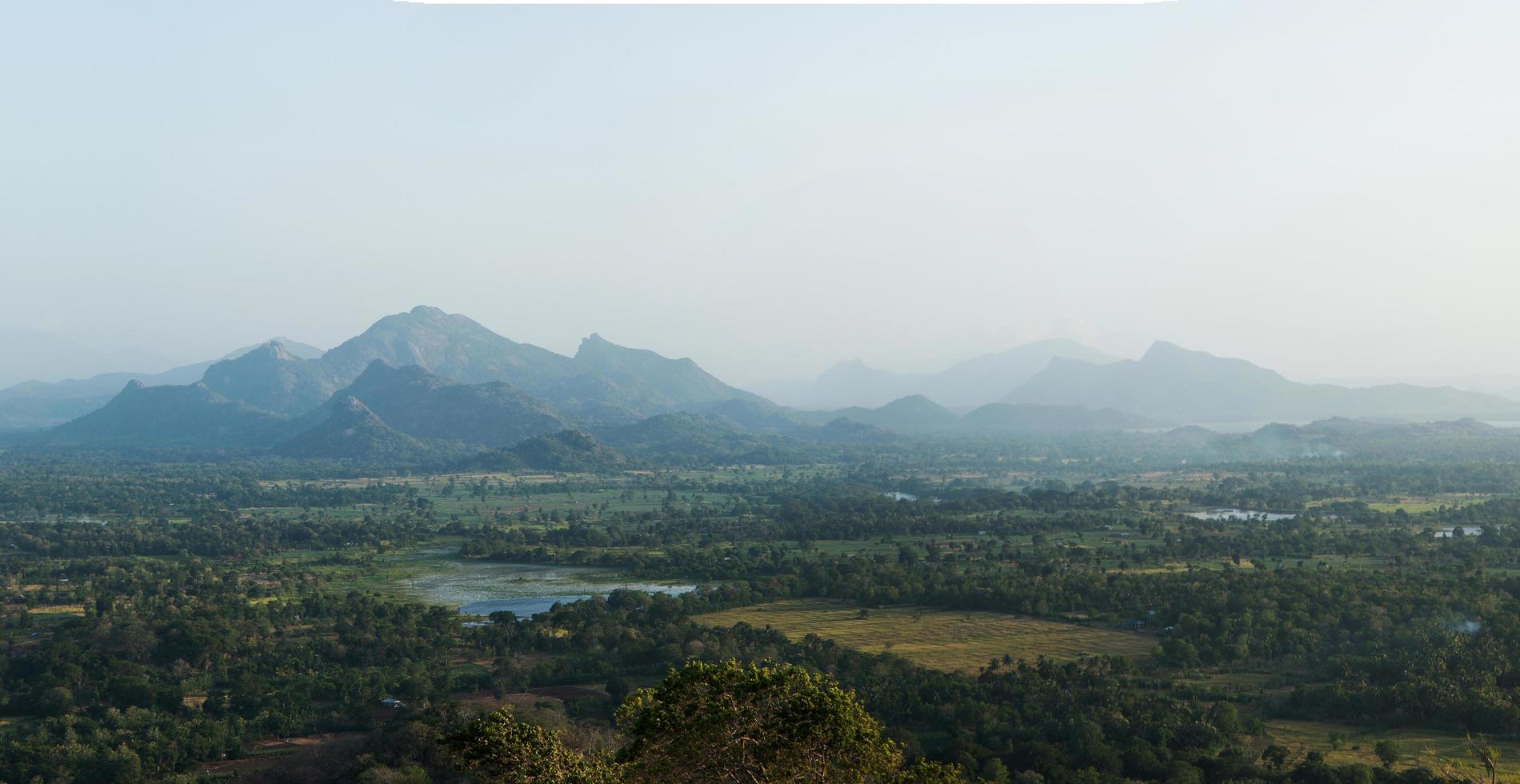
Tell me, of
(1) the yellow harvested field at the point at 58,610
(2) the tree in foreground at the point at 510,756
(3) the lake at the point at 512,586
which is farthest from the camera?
(3) the lake at the point at 512,586

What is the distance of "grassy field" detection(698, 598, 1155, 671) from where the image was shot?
4981 cm

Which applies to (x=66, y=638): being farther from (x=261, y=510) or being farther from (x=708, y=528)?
(x=261, y=510)

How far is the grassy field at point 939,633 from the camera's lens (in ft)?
163

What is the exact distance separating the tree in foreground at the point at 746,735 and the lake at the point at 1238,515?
3532 inches

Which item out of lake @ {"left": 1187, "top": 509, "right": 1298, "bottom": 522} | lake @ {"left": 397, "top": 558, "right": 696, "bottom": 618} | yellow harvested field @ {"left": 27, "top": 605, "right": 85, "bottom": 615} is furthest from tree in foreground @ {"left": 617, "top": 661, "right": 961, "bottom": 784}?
lake @ {"left": 1187, "top": 509, "right": 1298, "bottom": 522}

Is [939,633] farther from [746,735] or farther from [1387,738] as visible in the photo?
[746,735]

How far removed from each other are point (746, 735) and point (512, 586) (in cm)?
5956

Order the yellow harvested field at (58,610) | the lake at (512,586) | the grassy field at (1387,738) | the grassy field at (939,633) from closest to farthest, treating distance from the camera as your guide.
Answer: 1. the grassy field at (1387,738)
2. the grassy field at (939,633)
3. the yellow harvested field at (58,610)
4. the lake at (512,586)

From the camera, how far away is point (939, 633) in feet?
181

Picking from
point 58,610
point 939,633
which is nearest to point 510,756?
point 939,633

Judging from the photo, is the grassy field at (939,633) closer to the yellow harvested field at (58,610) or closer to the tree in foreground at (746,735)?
the tree in foreground at (746,735)

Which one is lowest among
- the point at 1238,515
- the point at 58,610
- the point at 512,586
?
the point at 512,586

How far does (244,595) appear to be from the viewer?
66250 millimetres

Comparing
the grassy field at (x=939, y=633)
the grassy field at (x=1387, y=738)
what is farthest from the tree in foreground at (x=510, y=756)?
the grassy field at (x=939, y=633)
